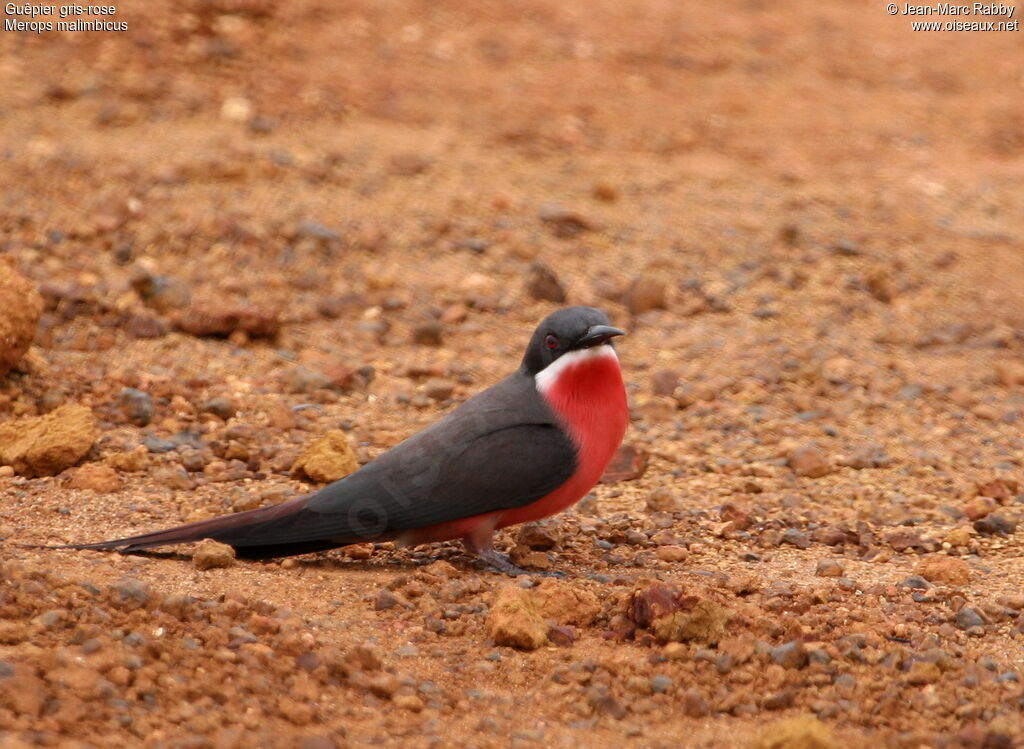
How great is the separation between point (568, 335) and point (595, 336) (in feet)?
0.33

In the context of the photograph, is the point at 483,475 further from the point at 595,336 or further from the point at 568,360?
the point at 595,336

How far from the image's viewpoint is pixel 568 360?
486cm

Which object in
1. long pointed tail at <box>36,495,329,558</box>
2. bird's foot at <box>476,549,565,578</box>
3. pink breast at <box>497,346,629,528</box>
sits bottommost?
bird's foot at <box>476,549,565,578</box>

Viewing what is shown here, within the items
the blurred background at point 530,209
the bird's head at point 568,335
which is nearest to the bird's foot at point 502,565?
the bird's head at point 568,335

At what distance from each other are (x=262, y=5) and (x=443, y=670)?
7.90 meters

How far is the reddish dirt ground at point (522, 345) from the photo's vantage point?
371 cm

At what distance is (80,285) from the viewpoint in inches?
276

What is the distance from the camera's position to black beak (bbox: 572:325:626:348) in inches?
190

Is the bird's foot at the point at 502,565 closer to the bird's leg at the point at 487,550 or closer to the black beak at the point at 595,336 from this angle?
the bird's leg at the point at 487,550

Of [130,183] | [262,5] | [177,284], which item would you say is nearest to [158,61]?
[262,5]

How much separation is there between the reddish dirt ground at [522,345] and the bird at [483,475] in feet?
0.47

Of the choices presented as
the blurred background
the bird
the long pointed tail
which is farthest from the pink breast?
the blurred background

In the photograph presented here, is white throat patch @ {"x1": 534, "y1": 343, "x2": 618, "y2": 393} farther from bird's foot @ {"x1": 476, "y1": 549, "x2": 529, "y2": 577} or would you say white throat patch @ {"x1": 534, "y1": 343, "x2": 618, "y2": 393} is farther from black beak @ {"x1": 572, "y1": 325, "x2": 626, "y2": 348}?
bird's foot @ {"x1": 476, "y1": 549, "x2": 529, "y2": 577}

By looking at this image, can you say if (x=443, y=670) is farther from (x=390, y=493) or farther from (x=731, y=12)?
(x=731, y=12)
